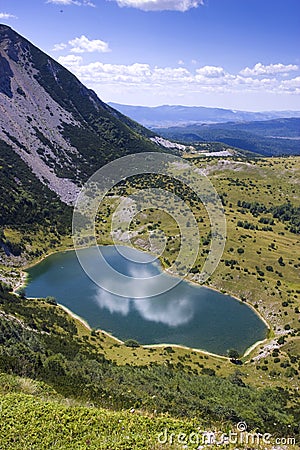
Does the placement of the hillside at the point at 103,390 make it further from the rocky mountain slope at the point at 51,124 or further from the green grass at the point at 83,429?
the rocky mountain slope at the point at 51,124

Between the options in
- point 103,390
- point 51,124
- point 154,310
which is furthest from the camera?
point 51,124

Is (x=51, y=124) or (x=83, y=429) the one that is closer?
(x=83, y=429)

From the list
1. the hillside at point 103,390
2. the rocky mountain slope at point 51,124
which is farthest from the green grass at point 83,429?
the rocky mountain slope at point 51,124

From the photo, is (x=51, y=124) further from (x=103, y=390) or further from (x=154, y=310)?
(x=103, y=390)

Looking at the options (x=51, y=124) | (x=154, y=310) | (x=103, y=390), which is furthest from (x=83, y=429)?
(x=51, y=124)

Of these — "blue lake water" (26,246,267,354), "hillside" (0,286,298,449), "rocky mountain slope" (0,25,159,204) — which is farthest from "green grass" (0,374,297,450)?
"rocky mountain slope" (0,25,159,204)

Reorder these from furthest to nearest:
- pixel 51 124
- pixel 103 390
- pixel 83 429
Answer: pixel 51 124 < pixel 103 390 < pixel 83 429

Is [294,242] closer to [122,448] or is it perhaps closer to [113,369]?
[113,369]

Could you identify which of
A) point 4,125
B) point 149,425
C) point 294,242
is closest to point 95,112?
point 4,125
